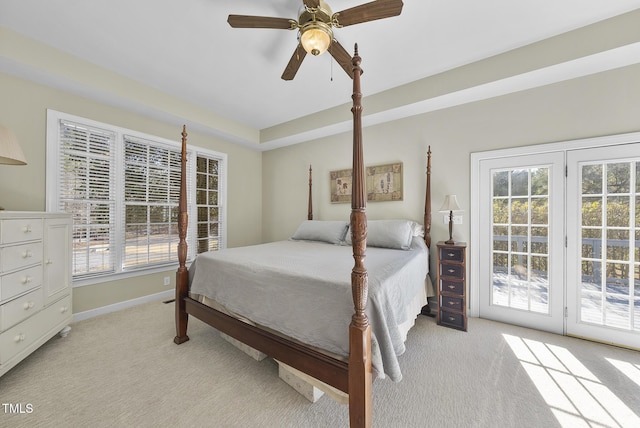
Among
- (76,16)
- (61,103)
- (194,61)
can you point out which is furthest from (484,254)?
(61,103)

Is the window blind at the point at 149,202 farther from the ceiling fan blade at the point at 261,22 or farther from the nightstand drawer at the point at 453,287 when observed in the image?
the nightstand drawer at the point at 453,287

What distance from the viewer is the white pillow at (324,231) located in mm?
3312

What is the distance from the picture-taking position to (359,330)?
1.20 metres

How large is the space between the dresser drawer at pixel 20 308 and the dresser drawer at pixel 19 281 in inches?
2.1

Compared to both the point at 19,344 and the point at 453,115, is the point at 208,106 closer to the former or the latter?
the point at 19,344

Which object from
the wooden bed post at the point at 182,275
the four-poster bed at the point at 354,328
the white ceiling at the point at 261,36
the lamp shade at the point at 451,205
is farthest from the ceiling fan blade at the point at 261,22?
the lamp shade at the point at 451,205

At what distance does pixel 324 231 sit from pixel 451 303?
1.75 meters

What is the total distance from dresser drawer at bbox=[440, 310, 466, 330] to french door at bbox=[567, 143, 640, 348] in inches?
39.4

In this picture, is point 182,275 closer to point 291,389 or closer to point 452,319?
point 291,389

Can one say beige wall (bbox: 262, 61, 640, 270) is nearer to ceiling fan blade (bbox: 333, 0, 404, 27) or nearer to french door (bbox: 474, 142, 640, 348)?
french door (bbox: 474, 142, 640, 348)

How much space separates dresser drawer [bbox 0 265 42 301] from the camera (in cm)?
170

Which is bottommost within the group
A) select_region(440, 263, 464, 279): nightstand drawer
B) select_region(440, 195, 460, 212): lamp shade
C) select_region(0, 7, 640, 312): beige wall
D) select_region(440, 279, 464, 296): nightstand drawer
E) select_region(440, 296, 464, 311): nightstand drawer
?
select_region(440, 296, 464, 311): nightstand drawer

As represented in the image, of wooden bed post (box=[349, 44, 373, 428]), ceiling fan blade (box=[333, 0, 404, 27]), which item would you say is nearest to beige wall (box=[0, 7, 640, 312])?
ceiling fan blade (box=[333, 0, 404, 27])

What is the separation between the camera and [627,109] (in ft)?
7.13
